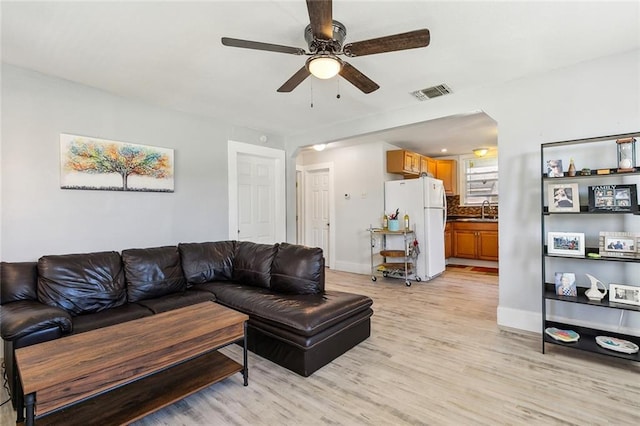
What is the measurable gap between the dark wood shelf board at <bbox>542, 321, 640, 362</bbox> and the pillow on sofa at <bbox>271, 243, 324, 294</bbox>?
201 cm

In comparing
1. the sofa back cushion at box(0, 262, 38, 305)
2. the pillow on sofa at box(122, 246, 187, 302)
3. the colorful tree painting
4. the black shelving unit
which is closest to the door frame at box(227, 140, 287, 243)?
the colorful tree painting

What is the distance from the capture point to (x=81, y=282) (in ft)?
8.30

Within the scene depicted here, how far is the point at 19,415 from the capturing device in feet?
5.50

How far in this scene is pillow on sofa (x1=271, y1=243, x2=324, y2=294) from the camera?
114 inches

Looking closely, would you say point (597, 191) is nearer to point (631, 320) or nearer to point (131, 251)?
point (631, 320)

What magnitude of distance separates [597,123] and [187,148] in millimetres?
4370

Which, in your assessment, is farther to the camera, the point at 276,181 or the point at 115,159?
the point at 276,181

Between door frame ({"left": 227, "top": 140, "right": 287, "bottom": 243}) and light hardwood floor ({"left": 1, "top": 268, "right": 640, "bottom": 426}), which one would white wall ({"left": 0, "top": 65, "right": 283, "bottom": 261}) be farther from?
light hardwood floor ({"left": 1, "top": 268, "right": 640, "bottom": 426})

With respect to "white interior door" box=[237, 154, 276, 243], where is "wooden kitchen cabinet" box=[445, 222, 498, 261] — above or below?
below

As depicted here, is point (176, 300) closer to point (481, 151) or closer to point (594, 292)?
point (594, 292)

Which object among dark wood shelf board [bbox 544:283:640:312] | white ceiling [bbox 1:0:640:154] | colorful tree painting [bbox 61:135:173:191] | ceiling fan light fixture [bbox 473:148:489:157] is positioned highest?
white ceiling [bbox 1:0:640:154]

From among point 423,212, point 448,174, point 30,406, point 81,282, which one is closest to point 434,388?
point 30,406

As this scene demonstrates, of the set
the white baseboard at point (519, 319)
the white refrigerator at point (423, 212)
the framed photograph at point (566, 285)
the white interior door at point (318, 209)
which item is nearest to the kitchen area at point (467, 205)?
the white refrigerator at point (423, 212)

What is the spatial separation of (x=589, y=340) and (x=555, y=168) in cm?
146
